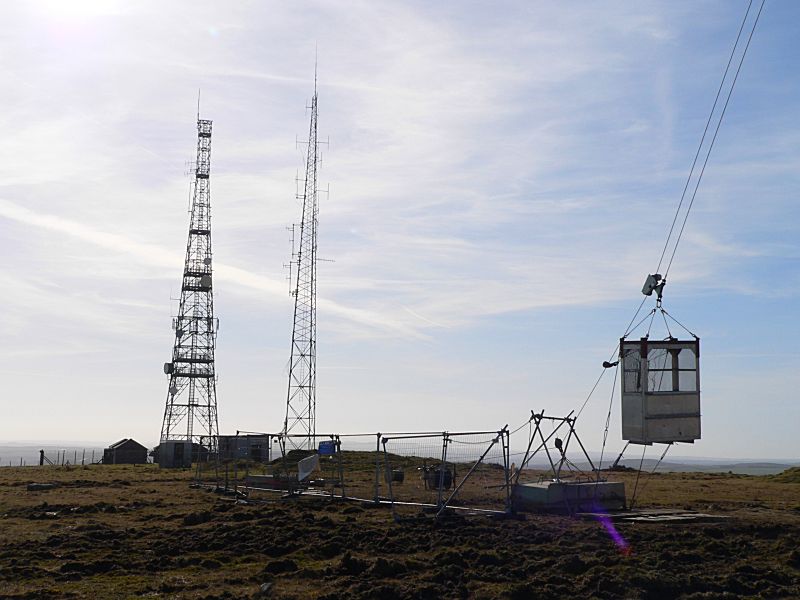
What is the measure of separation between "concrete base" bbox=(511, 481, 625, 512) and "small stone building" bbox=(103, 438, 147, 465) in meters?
50.7

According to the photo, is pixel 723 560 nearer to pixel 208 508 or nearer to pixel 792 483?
pixel 208 508

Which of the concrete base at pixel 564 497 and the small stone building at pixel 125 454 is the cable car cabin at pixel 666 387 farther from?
the small stone building at pixel 125 454

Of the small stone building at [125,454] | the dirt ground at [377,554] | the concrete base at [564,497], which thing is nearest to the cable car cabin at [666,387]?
the concrete base at [564,497]

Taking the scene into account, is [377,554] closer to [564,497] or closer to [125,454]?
[564,497]

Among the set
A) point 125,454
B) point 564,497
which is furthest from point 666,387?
point 125,454

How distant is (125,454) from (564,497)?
52.9 m

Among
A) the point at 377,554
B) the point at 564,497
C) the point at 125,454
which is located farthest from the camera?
the point at 125,454

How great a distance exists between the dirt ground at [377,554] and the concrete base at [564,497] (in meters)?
0.84

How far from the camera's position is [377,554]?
17812mm

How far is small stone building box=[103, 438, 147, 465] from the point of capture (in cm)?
6762

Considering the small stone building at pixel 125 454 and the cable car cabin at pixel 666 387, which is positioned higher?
the cable car cabin at pixel 666 387

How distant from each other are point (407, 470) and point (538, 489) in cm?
2305

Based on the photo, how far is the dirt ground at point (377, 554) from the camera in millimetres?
14289

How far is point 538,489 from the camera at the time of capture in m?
22.9
